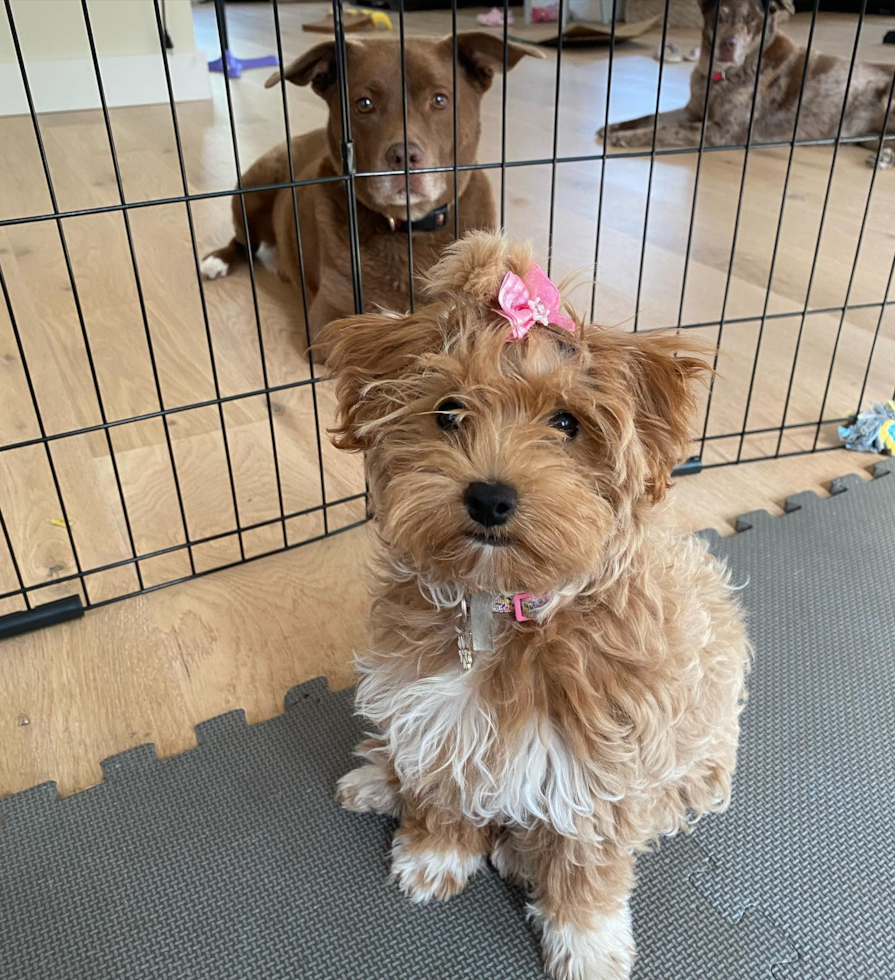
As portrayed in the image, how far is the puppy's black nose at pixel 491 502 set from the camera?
2.83 feet

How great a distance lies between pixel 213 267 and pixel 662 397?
2556 millimetres

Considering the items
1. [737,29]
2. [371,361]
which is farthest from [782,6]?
[371,361]

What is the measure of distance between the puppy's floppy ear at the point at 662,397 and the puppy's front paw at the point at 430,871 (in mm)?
604

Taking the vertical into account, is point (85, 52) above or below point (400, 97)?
below

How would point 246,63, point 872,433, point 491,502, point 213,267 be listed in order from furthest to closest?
point 246,63
point 213,267
point 872,433
point 491,502

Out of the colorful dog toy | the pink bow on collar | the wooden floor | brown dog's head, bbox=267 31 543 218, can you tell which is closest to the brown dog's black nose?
brown dog's head, bbox=267 31 543 218

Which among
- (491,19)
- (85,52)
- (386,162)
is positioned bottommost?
(491,19)

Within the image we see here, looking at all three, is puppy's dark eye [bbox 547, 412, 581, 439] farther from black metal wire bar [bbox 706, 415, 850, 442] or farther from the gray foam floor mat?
black metal wire bar [bbox 706, 415, 850, 442]

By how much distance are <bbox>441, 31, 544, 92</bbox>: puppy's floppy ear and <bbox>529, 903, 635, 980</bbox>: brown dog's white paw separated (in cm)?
191

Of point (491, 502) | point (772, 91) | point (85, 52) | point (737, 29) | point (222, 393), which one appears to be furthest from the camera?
→ point (85, 52)

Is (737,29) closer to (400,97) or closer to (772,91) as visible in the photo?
(772,91)

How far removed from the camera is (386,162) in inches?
90.7

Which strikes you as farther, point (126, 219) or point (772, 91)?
point (772, 91)

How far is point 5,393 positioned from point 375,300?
3.51 ft
